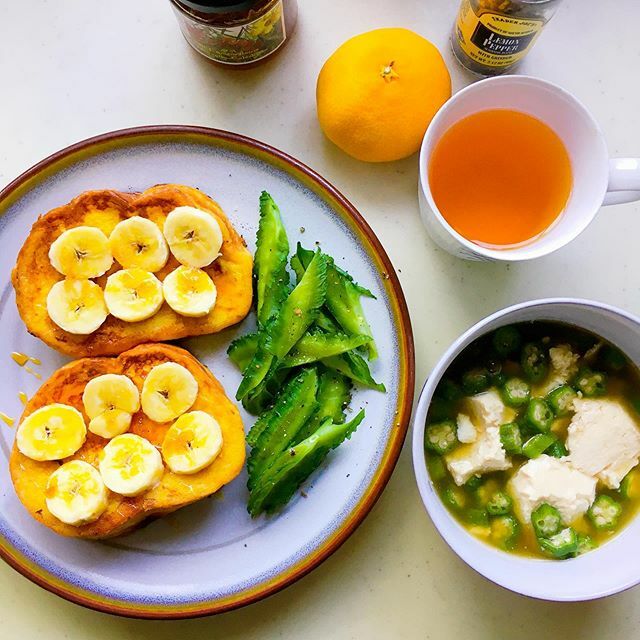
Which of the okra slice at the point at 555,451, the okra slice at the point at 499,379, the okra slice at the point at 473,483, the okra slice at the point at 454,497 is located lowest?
the okra slice at the point at 454,497

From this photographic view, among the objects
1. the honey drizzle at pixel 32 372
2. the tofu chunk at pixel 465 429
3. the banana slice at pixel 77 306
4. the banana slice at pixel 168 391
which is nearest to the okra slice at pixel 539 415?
the tofu chunk at pixel 465 429

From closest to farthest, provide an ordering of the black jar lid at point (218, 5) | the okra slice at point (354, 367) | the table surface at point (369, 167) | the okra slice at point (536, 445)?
1. the black jar lid at point (218, 5)
2. the okra slice at point (536, 445)
3. the okra slice at point (354, 367)
4. the table surface at point (369, 167)

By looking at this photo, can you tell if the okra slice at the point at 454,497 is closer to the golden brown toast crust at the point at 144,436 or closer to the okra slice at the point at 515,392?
the okra slice at the point at 515,392

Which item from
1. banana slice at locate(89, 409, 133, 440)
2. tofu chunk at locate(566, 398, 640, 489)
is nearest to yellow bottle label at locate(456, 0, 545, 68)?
tofu chunk at locate(566, 398, 640, 489)

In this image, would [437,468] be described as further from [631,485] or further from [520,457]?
[631,485]

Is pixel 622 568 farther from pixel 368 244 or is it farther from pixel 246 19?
pixel 246 19
